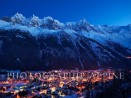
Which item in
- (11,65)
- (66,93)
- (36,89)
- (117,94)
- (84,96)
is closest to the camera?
(117,94)

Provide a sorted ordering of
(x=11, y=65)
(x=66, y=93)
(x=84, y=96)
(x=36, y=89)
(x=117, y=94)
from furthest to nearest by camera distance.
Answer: (x=11, y=65), (x=36, y=89), (x=66, y=93), (x=84, y=96), (x=117, y=94)

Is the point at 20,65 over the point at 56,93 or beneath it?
over

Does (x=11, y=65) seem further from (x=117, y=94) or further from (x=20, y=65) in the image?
(x=117, y=94)

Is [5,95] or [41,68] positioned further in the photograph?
[41,68]

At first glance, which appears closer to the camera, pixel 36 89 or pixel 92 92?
pixel 92 92

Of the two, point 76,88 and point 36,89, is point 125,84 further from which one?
point 36,89

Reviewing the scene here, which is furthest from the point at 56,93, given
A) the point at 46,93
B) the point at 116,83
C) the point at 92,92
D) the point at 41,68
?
the point at 41,68

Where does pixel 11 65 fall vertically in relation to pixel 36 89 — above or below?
above

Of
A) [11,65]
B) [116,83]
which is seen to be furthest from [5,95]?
[11,65]

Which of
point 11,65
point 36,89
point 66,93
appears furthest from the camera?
point 11,65
